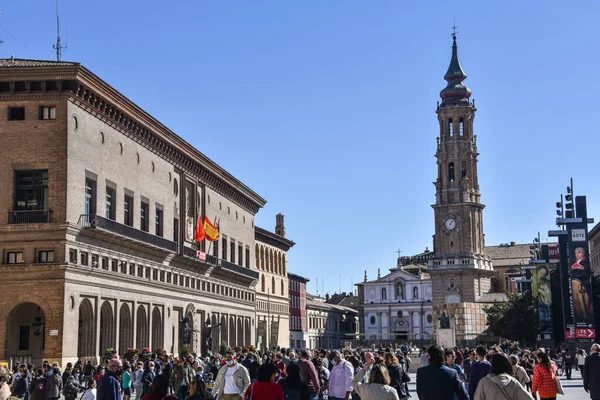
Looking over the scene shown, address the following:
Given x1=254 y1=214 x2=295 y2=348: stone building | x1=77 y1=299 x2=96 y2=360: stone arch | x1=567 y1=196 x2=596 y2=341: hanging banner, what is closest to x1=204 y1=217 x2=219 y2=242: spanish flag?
x1=254 y1=214 x2=295 y2=348: stone building

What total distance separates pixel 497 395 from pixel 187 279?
53405mm

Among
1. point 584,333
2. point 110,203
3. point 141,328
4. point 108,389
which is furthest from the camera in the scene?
point 584,333

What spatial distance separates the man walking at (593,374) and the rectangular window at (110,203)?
112 feet

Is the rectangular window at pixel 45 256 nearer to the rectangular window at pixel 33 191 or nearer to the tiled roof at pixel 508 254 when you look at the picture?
the rectangular window at pixel 33 191

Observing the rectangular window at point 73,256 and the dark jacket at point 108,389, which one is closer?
the dark jacket at point 108,389

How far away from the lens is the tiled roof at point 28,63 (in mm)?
42656

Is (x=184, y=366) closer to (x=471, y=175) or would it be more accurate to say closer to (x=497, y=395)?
(x=497, y=395)

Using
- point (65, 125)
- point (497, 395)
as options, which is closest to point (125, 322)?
point (65, 125)

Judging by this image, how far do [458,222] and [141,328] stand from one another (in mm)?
82835

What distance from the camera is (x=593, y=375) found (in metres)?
17.0

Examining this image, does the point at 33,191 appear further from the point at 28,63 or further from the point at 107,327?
the point at 107,327

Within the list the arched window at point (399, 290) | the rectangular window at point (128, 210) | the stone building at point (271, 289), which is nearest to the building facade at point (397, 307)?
the arched window at point (399, 290)

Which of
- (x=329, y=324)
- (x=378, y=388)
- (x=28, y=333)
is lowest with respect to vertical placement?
(x=378, y=388)

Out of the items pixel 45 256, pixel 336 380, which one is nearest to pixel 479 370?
pixel 336 380
